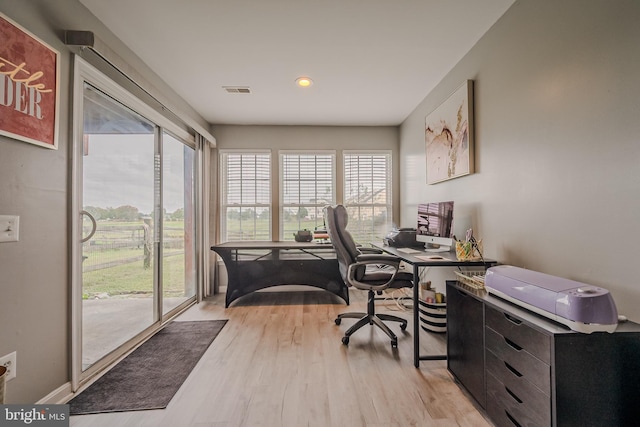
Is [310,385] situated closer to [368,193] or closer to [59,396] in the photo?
[59,396]

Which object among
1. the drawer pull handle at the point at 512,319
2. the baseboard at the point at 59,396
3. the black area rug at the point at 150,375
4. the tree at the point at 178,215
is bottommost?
the black area rug at the point at 150,375

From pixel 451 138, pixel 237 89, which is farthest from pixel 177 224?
pixel 451 138

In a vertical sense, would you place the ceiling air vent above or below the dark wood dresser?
above

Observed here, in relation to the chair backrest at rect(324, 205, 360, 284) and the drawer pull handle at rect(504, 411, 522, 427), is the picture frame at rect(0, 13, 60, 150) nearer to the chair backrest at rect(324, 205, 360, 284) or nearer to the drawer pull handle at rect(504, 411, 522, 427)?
the chair backrest at rect(324, 205, 360, 284)

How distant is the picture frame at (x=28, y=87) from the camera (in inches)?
52.1

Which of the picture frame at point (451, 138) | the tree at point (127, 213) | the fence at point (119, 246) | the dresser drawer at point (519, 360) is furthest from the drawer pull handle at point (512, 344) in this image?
the tree at point (127, 213)

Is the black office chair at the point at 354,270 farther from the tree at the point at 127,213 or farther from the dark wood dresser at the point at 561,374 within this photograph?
the tree at the point at 127,213

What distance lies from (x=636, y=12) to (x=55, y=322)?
128 inches

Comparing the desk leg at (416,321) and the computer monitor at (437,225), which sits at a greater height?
the computer monitor at (437,225)

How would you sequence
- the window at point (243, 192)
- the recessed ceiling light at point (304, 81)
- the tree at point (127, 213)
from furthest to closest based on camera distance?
the window at point (243, 192) < the recessed ceiling light at point (304, 81) < the tree at point (127, 213)

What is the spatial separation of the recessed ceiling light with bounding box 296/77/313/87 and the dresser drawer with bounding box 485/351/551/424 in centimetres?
269

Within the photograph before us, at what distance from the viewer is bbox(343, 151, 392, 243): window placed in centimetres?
429

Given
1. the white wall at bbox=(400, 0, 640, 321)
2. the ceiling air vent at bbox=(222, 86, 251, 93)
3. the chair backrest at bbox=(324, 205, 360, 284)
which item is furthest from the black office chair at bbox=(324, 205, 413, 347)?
the ceiling air vent at bbox=(222, 86, 251, 93)

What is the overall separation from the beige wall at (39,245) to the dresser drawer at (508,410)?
241 cm
